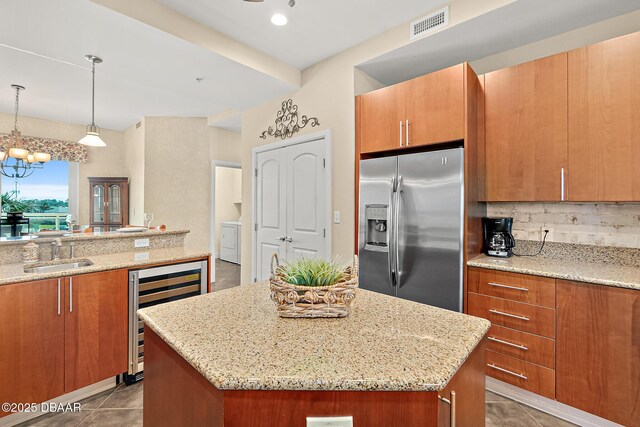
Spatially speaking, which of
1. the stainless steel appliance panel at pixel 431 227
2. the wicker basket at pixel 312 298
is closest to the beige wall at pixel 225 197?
the stainless steel appliance panel at pixel 431 227

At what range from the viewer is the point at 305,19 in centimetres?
246

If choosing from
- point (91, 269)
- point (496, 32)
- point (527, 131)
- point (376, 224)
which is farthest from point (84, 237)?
point (496, 32)

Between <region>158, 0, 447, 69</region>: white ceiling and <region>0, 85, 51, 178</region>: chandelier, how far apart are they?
122 inches

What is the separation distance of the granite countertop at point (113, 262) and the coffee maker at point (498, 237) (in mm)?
2374

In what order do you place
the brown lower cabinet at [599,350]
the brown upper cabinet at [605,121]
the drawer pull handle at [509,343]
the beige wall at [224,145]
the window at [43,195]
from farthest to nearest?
the beige wall at [224,145]
the window at [43,195]
the drawer pull handle at [509,343]
the brown upper cabinet at [605,121]
the brown lower cabinet at [599,350]

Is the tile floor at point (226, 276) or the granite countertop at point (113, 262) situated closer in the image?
the granite countertop at point (113, 262)

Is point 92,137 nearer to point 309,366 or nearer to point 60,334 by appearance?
point 60,334

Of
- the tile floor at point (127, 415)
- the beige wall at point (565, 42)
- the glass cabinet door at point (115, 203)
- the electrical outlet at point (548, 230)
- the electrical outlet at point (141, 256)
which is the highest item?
the beige wall at point (565, 42)

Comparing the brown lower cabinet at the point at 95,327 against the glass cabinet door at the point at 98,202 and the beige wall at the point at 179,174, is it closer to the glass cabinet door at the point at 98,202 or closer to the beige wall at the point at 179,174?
the beige wall at the point at 179,174

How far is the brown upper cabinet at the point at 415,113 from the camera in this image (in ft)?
7.31

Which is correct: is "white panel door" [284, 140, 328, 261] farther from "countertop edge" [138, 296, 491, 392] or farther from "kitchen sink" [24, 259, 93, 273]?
"countertop edge" [138, 296, 491, 392]

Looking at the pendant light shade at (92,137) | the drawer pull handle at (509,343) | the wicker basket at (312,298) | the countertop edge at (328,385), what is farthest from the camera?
the pendant light shade at (92,137)

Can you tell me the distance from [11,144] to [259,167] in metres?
3.30

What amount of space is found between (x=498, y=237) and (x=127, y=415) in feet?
9.45
